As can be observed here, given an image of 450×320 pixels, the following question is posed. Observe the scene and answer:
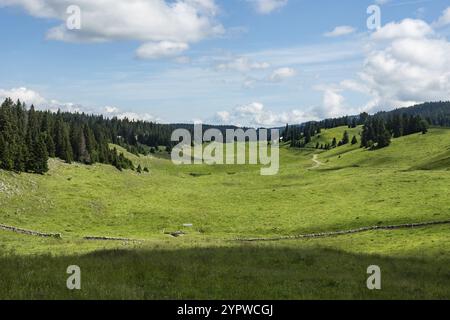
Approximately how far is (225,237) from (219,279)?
34.5 metres

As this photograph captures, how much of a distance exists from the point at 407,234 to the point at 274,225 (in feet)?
65.9

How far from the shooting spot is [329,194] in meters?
83.5

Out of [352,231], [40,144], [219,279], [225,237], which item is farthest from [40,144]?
[219,279]

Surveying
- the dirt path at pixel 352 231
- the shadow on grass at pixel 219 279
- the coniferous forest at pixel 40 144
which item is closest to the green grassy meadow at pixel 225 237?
the shadow on grass at pixel 219 279

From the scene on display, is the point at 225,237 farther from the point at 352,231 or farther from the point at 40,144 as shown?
the point at 40,144

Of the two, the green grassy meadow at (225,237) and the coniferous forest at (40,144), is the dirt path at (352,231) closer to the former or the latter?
the green grassy meadow at (225,237)

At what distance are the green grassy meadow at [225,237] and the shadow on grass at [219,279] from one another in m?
0.07

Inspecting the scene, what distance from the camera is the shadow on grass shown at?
15.0 meters

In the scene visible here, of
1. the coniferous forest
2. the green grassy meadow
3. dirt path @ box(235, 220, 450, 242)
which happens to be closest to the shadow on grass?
the green grassy meadow

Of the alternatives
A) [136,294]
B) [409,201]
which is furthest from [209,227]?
[136,294]

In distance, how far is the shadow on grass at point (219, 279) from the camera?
49.3 feet

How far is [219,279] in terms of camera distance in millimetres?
18578

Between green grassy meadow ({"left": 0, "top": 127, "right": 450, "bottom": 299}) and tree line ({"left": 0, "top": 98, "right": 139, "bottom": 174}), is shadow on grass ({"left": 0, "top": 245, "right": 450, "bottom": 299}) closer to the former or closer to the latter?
green grassy meadow ({"left": 0, "top": 127, "right": 450, "bottom": 299})
